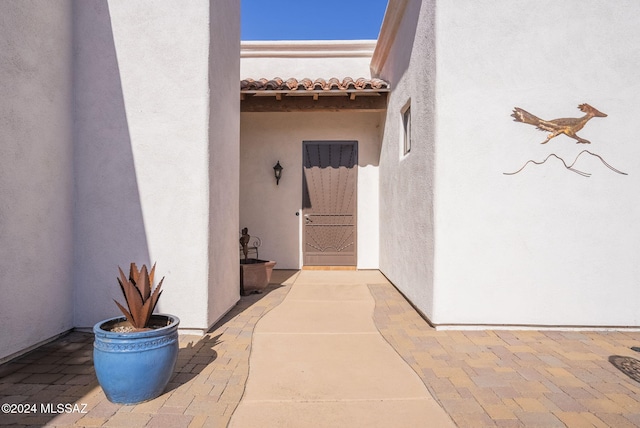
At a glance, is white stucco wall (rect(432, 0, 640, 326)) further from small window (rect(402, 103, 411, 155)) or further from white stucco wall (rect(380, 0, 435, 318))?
small window (rect(402, 103, 411, 155))

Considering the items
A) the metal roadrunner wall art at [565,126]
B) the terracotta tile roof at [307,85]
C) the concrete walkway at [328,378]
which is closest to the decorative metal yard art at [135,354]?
the concrete walkway at [328,378]

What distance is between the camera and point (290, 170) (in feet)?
26.9

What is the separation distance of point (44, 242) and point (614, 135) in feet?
20.8

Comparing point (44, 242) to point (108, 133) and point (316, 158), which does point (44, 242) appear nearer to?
point (108, 133)

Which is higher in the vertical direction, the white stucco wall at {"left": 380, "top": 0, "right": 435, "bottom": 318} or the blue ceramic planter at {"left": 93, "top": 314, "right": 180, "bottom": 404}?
the white stucco wall at {"left": 380, "top": 0, "right": 435, "bottom": 318}

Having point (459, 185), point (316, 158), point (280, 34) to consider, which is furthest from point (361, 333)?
point (280, 34)

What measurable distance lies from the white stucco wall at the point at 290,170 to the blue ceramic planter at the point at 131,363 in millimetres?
5577

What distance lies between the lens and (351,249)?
8188 millimetres

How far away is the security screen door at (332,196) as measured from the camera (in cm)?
818

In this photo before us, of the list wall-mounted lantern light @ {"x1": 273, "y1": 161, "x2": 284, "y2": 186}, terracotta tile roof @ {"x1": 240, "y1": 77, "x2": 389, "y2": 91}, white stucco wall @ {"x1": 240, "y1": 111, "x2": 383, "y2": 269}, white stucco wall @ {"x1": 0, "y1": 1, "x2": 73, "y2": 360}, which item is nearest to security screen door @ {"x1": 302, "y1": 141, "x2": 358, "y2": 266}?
white stucco wall @ {"x1": 240, "y1": 111, "x2": 383, "y2": 269}

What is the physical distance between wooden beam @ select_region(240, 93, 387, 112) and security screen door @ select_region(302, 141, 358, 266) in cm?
105

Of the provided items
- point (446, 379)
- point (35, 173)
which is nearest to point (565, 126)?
point (446, 379)

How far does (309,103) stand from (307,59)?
1.93 m

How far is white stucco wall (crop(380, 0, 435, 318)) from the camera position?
443 centimetres
